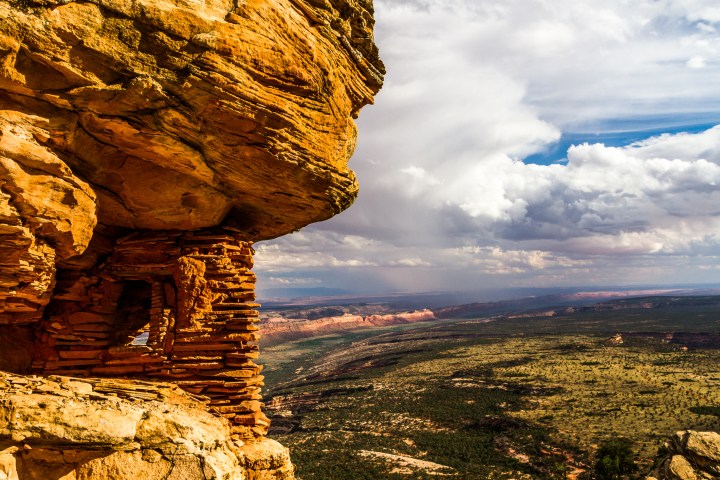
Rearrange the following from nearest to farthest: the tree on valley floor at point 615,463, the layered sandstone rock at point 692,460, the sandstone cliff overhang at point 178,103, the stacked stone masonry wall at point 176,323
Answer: the sandstone cliff overhang at point 178,103 < the stacked stone masonry wall at point 176,323 < the layered sandstone rock at point 692,460 < the tree on valley floor at point 615,463

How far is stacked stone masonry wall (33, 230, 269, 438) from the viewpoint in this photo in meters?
13.5

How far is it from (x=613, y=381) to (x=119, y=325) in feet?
296

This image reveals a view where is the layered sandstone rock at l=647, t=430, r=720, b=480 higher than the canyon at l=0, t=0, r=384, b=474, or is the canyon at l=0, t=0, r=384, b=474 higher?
the canyon at l=0, t=0, r=384, b=474

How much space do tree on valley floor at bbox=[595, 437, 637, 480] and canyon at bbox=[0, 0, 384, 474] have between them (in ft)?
134

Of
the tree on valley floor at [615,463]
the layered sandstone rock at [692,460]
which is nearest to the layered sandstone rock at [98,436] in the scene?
the layered sandstone rock at [692,460]

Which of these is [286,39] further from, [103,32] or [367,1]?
[367,1]

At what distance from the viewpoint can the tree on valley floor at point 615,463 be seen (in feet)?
138

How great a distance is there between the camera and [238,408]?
1367cm

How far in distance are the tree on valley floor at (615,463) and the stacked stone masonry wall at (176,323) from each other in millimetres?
41472

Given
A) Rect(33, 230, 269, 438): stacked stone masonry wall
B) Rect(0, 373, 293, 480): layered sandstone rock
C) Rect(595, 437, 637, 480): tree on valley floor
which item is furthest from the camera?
Rect(595, 437, 637, 480): tree on valley floor

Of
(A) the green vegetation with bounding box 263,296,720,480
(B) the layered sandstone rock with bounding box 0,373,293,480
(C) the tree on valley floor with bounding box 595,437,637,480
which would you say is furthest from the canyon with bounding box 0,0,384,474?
(C) the tree on valley floor with bounding box 595,437,637,480

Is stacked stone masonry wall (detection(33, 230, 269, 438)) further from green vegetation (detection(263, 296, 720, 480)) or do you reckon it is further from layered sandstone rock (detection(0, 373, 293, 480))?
green vegetation (detection(263, 296, 720, 480))

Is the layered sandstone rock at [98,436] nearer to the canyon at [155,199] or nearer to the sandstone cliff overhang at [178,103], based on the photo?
the canyon at [155,199]

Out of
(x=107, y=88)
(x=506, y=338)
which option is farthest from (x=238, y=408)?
(x=506, y=338)
